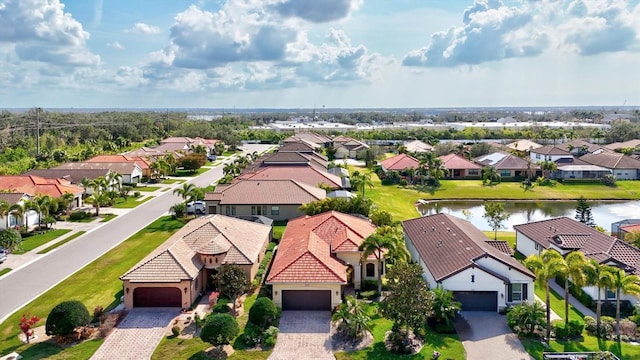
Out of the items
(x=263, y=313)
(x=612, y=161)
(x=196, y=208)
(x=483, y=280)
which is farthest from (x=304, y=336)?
(x=612, y=161)

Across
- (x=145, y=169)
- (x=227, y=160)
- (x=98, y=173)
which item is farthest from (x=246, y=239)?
(x=227, y=160)

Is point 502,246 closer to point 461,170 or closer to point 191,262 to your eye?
point 191,262

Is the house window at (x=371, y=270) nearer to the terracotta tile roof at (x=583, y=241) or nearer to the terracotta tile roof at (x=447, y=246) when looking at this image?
the terracotta tile roof at (x=447, y=246)

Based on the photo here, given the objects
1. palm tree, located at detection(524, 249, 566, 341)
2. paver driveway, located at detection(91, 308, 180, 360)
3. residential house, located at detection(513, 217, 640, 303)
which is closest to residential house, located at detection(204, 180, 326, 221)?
residential house, located at detection(513, 217, 640, 303)

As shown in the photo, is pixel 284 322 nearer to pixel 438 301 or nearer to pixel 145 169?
pixel 438 301

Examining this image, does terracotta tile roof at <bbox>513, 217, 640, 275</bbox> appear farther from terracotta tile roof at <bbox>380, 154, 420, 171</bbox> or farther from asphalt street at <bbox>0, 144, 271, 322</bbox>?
terracotta tile roof at <bbox>380, 154, 420, 171</bbox>

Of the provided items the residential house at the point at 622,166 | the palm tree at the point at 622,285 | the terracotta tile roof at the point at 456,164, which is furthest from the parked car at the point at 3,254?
the residential house at the point at 622,166

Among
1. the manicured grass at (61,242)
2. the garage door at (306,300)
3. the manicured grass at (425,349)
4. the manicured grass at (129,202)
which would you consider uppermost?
the manicured grass at (129,202)
